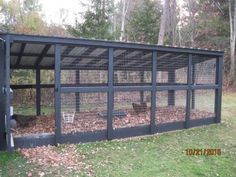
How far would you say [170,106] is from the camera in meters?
8.41

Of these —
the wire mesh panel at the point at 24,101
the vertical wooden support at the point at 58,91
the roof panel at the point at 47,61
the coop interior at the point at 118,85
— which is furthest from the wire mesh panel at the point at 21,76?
the vertical wooden support at the point at 58,91

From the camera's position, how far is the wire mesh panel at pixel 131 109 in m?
7.44

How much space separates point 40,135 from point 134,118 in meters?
2.59

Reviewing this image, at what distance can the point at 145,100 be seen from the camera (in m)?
8.14

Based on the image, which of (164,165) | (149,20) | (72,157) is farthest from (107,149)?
(149,20)

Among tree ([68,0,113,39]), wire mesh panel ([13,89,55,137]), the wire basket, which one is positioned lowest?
wire mesh panel ([13,89,55,137])

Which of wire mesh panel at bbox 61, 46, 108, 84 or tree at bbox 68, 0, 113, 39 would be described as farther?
tree at bbox 68, 0, 113, 39

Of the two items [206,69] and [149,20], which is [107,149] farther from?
[149,20]

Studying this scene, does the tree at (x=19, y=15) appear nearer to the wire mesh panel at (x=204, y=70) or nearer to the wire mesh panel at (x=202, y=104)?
the wire mesh panel at (x=204, y=70)

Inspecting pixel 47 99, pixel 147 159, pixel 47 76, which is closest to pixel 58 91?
pixel 147 159

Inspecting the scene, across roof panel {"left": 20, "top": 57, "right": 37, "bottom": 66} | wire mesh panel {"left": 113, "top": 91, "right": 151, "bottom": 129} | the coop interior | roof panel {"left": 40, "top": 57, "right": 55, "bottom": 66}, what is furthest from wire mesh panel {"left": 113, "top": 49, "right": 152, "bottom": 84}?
roof panel {"left": 20, "top": 57, "right": 37, "bottom": 66}

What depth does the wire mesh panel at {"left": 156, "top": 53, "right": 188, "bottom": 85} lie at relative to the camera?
826 centimetres
